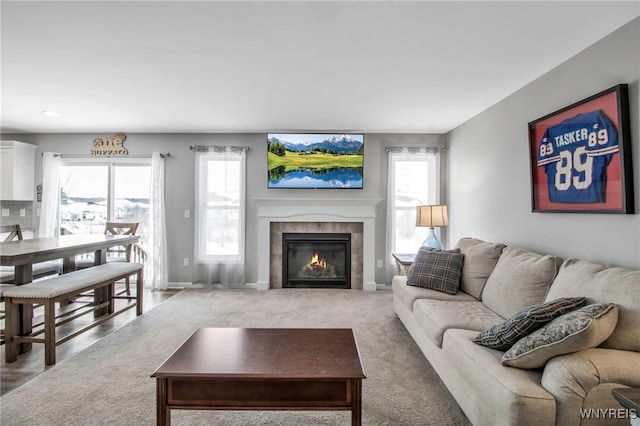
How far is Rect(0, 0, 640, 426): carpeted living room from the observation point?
5.03ft

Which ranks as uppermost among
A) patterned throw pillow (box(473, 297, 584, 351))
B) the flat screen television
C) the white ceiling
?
the white ceiling

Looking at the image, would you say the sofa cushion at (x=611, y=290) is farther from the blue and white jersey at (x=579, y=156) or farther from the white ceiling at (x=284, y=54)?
→ the white ceiling at (x=284, y=54)

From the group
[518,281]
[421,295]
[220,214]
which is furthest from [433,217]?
[220,214]

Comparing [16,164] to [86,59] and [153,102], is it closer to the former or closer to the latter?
[153,102]

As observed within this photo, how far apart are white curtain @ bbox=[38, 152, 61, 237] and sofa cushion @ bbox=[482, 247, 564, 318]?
19.7 feet

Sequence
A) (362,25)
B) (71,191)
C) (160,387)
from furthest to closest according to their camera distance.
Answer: (71,191), (362,25), (160,387)

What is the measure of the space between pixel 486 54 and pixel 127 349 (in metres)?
3.77

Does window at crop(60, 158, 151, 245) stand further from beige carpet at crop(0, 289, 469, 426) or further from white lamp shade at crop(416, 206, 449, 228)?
white lamp shade at crop(416, 206, 449, 228)

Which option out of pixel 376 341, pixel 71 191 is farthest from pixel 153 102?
pixel 376 341

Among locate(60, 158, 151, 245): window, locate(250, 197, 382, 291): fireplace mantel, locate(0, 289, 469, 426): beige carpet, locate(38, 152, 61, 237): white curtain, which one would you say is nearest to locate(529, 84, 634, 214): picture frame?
locate(0, 289, 469, 426): beige carpet

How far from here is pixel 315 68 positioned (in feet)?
8.39

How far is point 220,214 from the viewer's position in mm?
4730

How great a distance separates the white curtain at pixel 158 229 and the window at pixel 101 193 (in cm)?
22

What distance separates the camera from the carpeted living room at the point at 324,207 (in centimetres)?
153
